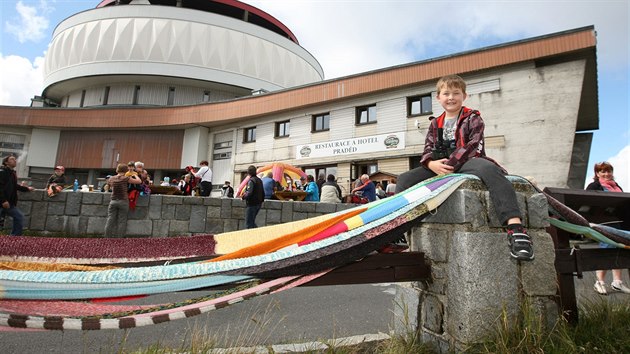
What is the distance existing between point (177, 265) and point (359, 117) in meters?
20.2

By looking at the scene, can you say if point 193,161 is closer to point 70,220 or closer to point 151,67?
point 151,67

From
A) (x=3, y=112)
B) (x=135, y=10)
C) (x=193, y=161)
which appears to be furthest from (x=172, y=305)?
(x=135, y=10)

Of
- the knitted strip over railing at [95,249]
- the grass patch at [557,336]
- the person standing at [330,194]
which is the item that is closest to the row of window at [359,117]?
the person standing at [330,194]

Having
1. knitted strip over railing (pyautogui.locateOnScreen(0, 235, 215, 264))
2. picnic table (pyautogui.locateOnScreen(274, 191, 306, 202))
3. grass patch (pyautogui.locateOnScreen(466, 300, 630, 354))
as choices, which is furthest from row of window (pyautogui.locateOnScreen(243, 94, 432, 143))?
knitted strip over railing (pyautogui.locateOnScreen(0, 235, 215, 264))

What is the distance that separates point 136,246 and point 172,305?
116 cm

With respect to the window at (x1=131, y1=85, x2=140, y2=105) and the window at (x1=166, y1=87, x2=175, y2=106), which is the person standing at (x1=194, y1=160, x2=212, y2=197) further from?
the window at (x1=131, y1=85, x2=140, y2=105)

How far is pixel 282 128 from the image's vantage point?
24.3 metres

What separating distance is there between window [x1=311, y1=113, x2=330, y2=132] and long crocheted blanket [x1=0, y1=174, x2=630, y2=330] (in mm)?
20004

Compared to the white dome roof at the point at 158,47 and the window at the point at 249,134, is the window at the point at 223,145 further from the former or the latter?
the white dome roof at the point at 158,47

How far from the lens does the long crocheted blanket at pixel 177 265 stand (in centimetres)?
134

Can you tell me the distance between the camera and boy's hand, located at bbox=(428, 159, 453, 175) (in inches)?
97.4

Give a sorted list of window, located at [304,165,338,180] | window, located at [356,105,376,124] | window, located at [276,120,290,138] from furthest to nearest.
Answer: window, located at [276,120,290,138] < window, located at [304,165,338,180] < window, located at [356,105,376,124]

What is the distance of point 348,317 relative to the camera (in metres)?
3.55

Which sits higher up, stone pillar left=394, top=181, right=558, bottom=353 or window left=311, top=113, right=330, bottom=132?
window left=311, top=113, right=330, bottom=132
